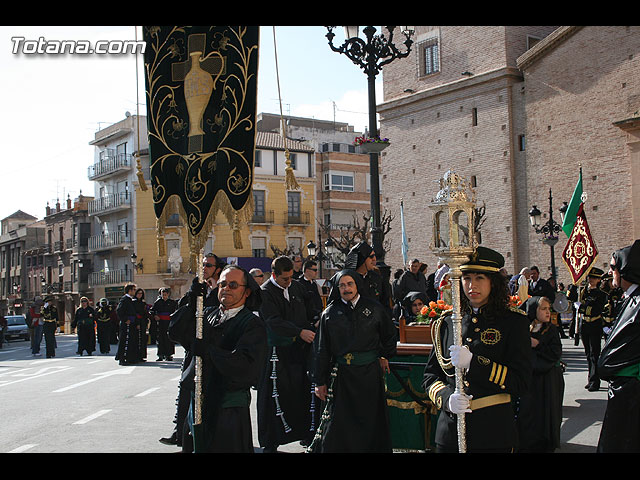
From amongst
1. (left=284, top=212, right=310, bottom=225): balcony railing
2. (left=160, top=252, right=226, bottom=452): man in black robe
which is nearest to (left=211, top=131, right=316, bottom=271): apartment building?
(left=284, top=212, right=310, bottom=225): balcony railing

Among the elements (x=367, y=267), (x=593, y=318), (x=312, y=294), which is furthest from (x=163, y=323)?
(x=367, y=267)

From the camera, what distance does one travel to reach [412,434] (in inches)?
293

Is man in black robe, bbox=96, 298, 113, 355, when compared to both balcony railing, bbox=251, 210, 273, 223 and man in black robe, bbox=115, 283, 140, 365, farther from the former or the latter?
balcony railing, bbox=251, 210, 273, 223

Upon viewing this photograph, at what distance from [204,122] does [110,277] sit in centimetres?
5404

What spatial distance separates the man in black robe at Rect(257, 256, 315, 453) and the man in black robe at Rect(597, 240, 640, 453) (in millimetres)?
3302

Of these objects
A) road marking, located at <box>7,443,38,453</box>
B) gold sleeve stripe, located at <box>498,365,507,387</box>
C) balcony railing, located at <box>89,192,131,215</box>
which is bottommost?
road marking, located at <box>7,443,38,453</box>

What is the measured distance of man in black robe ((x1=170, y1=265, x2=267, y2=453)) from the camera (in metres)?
5.25

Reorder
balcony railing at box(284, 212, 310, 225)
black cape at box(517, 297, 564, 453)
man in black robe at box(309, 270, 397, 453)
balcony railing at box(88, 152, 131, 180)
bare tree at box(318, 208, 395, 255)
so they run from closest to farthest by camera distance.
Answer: man in black robe at box(309, 270, 397, 453) < black cape at box(517, 297, 564, 453) < bare tree at box(318, 208, 395, 255) < balcony railing at box(284, 212, 310, 225) < balcony railing at box(88, 152, 131, 180)

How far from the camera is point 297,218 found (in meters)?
56.2

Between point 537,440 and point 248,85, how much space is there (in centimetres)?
459

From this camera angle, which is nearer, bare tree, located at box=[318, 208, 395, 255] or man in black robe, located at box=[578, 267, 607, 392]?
man in black robe, located at box=[578, 267, 607, 392]
